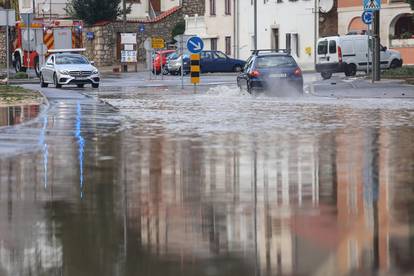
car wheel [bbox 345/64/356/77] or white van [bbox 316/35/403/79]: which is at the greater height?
white van [bbox 316/35/403/79]

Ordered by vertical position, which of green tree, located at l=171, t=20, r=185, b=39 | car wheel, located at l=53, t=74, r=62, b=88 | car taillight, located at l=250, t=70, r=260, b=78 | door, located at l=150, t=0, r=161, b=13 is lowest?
car wheel, located at l=53, t=74, r=62, b=88

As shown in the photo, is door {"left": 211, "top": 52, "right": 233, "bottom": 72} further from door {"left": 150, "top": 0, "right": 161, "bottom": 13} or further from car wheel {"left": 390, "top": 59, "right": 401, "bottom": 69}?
door {"left": 150, "top": 0, "right": 161, "bottom": 13}

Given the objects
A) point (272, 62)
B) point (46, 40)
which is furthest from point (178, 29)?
point (272, 62)

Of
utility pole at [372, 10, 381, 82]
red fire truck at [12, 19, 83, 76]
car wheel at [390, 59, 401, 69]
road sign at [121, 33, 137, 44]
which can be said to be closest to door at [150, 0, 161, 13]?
road sign at [121, 33, 137, 44]

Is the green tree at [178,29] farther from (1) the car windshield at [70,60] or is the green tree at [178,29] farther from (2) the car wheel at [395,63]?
(1) the car windshield at [70,60]

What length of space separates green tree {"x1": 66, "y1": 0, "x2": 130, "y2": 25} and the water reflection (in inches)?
2143

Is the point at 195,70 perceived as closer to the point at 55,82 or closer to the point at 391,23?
the point at 55,82

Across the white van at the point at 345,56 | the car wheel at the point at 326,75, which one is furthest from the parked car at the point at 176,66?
the car wheel at the point at 326,75

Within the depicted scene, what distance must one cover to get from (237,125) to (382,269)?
13688mm

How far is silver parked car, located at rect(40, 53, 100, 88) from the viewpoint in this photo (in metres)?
42.6

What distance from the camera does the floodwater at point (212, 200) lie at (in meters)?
7.83

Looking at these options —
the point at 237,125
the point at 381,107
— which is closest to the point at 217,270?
the point at 237,125

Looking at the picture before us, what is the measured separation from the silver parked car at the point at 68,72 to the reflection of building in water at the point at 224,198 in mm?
26161

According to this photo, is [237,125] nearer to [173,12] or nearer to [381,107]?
[381,107]
